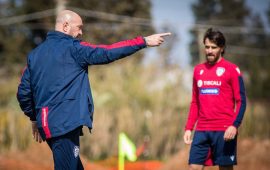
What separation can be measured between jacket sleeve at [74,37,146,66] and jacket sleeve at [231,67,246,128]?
6.69 feet

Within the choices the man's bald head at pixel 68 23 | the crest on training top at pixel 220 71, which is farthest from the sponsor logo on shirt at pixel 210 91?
the man's bald head at pixel 68 23

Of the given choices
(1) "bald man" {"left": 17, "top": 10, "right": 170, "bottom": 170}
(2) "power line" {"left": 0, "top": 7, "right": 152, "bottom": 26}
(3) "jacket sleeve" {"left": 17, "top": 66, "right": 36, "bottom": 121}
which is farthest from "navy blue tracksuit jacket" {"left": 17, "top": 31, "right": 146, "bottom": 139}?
(2) "power line" {"left": 0, "top": 7, "right": 152, "bottom": 26}

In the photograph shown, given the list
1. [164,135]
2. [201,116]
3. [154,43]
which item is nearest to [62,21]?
[154,43]

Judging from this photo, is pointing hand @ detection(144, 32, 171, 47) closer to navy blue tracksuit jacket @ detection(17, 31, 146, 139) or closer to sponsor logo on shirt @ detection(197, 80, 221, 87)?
navy blue tracksuit jacket @ detection(17, 31, 146, 139)

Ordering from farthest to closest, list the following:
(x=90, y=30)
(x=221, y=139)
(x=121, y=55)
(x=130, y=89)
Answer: (x=90, y=30), (x=130, y=89), (x=221, y=139), (x=121, y=55)

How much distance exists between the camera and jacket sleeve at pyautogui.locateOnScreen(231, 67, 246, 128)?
7.23 metres

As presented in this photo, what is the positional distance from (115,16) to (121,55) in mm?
35796

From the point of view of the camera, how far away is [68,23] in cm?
582

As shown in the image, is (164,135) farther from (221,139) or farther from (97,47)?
(97,47)

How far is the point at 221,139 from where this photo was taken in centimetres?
750

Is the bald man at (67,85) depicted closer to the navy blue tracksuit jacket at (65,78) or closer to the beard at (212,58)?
the navy blue tracksuit jacket at (65,78)

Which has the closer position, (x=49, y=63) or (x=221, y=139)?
(x=49, y=63)

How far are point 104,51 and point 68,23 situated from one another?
0.49 m

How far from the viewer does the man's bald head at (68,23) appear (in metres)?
5.80
